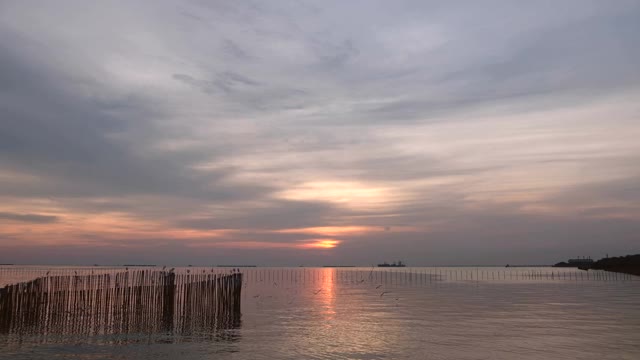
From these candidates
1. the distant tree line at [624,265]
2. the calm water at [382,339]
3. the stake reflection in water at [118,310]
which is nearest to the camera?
the calm water at [382,339]

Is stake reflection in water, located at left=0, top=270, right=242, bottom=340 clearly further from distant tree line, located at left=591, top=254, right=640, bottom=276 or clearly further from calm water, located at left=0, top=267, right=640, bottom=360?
distant tree line, located at left=591, top=254, right=640, bottom=276

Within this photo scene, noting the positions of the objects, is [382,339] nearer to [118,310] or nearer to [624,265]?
[118,310]

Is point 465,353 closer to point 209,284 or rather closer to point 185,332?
point 185,332

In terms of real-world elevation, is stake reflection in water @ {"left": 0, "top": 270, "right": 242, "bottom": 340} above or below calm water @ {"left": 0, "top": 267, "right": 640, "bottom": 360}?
above

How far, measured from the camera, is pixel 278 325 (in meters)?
25.9

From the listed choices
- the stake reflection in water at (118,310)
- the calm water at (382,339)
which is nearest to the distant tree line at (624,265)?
the calm water at (382,339)

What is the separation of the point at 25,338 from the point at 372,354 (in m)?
12.7

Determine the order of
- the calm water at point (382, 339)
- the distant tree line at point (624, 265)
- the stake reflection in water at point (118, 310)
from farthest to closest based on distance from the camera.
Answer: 1. the distant tree line at point (624, 265)
2. the stake reflection in water at point (118, 310)
3. the calm water at point (382, 339)

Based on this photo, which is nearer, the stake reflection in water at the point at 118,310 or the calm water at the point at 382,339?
the calm water at the point at 382,339

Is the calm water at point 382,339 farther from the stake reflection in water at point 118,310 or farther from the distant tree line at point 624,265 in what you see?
the distant tree line at point 624,265

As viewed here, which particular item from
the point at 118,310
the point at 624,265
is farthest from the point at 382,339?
the point at 624,265

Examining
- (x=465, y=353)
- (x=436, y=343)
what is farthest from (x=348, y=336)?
(x=465, y=353)

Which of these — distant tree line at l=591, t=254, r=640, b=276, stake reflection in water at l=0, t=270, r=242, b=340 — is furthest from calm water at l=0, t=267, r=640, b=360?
distant tree line at l=591, t=254, r=640, b=276

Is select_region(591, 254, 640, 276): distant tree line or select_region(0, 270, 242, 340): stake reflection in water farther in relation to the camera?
select_region(591, 254, 640, 276): distant tree line
